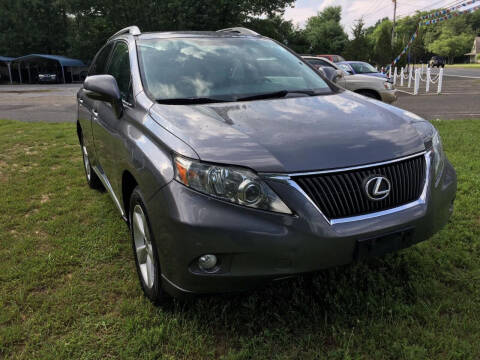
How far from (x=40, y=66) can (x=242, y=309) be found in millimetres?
44115

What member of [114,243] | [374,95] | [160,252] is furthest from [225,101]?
[374,95]

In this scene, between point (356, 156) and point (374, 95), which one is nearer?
point (356, 156)

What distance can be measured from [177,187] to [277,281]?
26.3 inches

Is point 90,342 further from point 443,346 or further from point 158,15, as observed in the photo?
point 158,15

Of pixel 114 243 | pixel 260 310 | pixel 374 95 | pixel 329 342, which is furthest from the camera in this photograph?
pixel 374 95

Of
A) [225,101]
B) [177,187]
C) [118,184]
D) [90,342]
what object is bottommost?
[90,342]

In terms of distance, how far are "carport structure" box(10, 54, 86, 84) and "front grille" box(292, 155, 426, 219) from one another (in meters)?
39.2

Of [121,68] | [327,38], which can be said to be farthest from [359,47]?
[121,68]

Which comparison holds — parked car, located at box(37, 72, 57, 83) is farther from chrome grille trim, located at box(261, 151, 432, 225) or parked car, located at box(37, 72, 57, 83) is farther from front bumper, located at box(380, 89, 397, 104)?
chrome grille trim, located at box(261, 151, 432, 225)

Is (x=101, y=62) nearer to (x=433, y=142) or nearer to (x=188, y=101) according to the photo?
(x=188, y=101)

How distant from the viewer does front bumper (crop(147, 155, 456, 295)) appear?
1877mm

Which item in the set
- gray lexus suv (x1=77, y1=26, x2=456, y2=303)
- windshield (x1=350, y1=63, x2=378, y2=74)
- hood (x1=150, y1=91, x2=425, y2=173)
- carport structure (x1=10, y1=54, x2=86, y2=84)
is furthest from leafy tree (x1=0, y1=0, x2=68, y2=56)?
hood (x1=150, y1=91, x2=425, y2=173)

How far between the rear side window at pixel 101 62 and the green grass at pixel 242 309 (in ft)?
5.53

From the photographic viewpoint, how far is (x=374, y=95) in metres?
11.1
